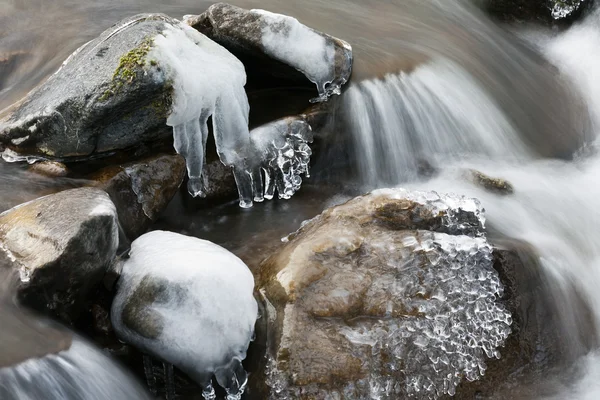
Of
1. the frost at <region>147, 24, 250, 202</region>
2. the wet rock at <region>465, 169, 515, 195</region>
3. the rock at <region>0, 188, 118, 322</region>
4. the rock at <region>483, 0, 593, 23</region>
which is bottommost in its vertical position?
the rock at <region>0, 188, 118, 322</region>

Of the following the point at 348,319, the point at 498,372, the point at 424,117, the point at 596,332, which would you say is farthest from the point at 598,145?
the point at 348,319

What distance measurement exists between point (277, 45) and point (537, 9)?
14.4ft

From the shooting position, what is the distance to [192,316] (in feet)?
12.4

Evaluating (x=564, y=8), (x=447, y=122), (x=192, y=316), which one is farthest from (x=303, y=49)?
(x=564, y=8)

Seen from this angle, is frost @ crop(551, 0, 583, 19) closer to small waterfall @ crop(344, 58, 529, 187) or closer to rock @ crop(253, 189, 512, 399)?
small waterfall @ crop(344, 58, 529, 187)

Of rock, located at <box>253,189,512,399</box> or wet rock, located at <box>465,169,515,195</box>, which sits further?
wet rock, located at <box>465,169,515,195</box>

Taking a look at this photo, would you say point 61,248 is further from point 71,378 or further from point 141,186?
point 141,186

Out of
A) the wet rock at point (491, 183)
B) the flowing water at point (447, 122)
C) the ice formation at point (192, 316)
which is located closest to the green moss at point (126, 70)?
the flowing water at point (447, 122)

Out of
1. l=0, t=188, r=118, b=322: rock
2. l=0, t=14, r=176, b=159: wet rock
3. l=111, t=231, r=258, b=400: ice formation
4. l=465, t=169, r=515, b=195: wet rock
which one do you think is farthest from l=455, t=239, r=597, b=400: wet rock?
l=0, t=14, r=176, b=159: wet rock

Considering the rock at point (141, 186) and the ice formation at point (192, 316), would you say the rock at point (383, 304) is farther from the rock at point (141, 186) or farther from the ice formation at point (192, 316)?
the rock at point (141, 186)

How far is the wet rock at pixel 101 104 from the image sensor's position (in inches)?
179

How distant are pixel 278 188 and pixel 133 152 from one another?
1.26 m

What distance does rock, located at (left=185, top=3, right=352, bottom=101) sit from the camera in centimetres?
562

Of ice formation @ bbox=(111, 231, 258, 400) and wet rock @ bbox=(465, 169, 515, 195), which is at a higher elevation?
wet rock @ bbox=(465, 169, 515, 195)
